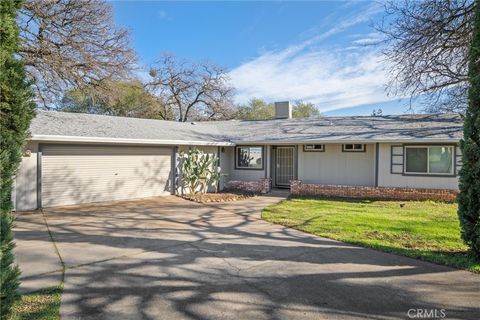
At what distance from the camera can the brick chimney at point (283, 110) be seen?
66.0 feet

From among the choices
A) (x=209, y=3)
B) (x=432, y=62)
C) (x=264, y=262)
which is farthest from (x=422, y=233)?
(x=209, y=3)

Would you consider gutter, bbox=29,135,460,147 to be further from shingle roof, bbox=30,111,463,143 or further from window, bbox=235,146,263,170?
window, bbox=235,146,263,170

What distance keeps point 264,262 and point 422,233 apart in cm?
407

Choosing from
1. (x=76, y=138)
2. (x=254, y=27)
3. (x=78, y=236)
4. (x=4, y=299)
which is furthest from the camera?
(x=254, y=27)

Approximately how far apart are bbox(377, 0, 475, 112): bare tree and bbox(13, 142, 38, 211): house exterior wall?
10.9 meters

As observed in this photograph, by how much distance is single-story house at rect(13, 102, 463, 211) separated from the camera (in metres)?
10.5

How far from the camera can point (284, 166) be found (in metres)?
16.0

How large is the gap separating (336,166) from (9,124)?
12.9 meters

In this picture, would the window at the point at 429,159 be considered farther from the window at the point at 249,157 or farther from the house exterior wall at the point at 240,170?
the window at the point at 249,157

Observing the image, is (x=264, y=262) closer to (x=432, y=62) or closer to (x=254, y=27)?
(x=432, y=62)

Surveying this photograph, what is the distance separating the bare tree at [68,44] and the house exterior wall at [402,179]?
12.2 metres

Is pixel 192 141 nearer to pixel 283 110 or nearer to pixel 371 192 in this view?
pixel 371 192

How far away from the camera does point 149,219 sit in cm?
883

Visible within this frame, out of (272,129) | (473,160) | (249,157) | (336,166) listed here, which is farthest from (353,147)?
(473,160)
